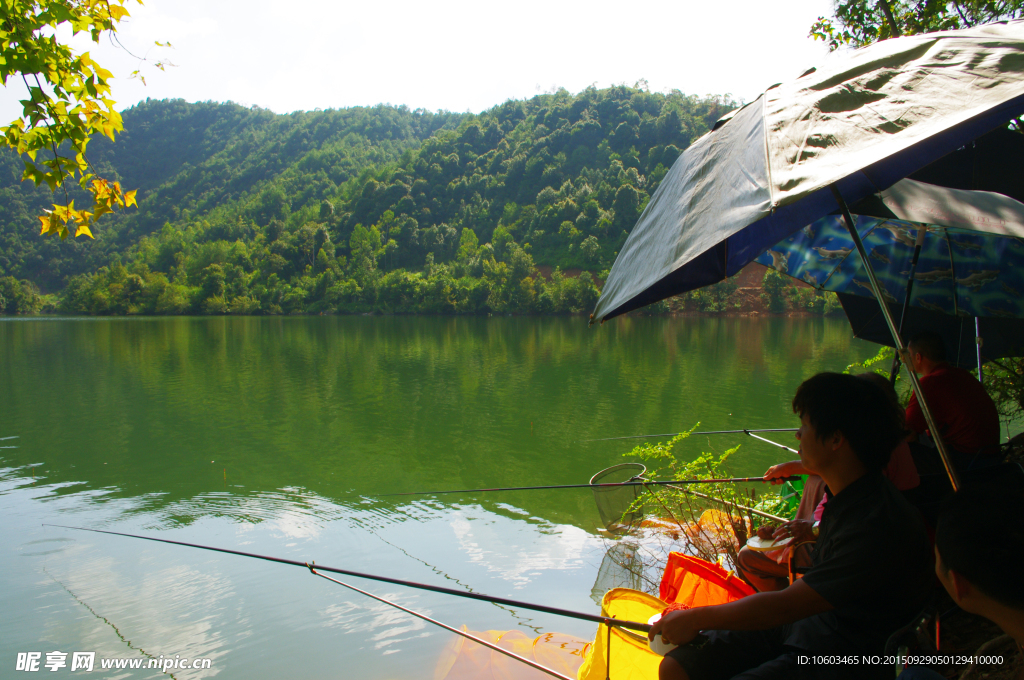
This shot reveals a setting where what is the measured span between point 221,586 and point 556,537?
281cm

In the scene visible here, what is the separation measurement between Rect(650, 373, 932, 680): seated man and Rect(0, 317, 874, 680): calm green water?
257cm

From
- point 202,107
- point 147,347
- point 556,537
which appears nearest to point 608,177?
point 147,347

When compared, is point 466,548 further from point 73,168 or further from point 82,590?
point 73,168

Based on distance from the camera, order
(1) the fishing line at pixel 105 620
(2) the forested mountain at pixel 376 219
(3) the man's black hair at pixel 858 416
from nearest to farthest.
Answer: (3) the man's black hair at pixel 858 416 < (1) the fishing line at pixel 105 620 < (2) the forested mountain at pixel 376 219

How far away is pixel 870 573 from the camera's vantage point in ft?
4.23

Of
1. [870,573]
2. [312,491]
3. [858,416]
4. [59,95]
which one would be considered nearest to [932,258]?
[858,416]

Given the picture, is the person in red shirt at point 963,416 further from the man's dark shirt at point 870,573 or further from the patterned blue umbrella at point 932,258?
the man's dark shirt at point 870,573

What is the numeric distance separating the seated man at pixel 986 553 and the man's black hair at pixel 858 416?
32cm

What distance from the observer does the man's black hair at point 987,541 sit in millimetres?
1000

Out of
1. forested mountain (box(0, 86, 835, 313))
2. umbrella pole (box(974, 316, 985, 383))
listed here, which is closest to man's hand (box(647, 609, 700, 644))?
umbrella pole (box(974, 316, 985, 383))

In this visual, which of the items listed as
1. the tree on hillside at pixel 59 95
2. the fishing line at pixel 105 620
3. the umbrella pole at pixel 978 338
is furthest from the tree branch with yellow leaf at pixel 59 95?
the umbrella pole at pixel 978 338

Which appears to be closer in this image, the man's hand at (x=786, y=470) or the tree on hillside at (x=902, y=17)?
the man's hand at (x=786, y=470)

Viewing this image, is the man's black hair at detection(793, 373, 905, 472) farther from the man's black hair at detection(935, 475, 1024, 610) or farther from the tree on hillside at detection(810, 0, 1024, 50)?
the tree on hillside at detection(810, 0, 1024, 50)

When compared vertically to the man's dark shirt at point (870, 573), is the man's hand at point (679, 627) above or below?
below
